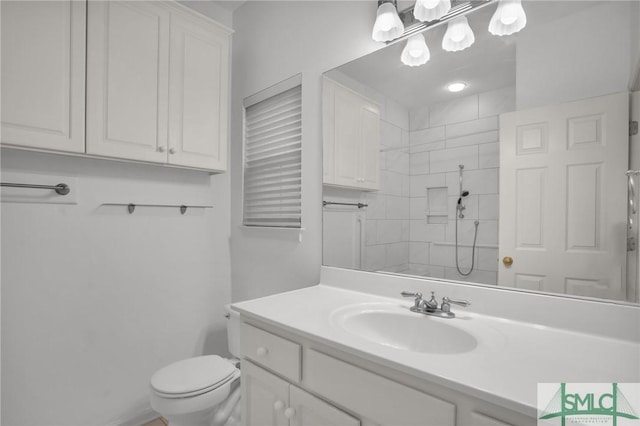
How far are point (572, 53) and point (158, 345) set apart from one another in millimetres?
2449

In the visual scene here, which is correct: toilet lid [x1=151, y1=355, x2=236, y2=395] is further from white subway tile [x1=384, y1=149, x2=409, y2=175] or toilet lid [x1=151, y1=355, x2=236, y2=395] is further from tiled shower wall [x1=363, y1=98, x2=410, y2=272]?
white subway tile [x1=384, y1=149, x2=409, y2=175]

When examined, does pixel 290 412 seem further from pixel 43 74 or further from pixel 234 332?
pixel 43 74

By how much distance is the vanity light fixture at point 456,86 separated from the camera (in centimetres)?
125

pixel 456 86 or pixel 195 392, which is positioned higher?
pixel 456 86

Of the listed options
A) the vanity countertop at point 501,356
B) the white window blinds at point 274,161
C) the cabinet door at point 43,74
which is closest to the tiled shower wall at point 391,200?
the vanity countertop at point 501,356

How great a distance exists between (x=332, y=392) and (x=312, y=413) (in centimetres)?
13

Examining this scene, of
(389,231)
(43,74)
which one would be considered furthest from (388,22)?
(43,74)

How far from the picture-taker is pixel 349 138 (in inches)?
62.9

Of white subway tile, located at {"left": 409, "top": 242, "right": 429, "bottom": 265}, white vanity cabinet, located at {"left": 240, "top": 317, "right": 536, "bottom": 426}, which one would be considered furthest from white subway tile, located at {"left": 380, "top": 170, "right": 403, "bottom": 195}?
white vanity cabinet, located at {"left": 240, "top": 317, "right": 536, "bottom": 426}

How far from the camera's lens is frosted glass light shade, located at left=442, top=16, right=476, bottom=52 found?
1226 mm

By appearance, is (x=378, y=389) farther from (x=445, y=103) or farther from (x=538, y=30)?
(x=538, y=30)

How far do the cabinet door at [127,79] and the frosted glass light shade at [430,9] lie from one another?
133 centimetres

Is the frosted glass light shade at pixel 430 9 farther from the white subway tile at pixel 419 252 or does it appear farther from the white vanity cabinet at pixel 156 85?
the white vanity cabinet at pixel 156 85

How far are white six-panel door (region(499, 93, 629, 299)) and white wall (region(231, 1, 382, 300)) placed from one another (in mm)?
837
